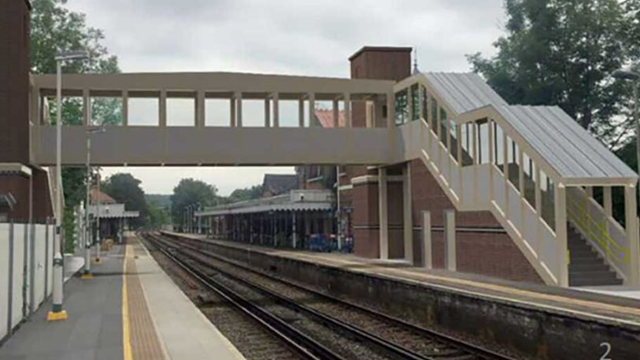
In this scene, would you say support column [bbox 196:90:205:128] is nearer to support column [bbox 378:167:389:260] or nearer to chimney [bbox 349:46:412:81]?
chimney [bbox 349:46:412:81]

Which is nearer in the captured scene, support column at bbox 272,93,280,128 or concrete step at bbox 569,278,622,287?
concrete step at bbox 569,278,622,287

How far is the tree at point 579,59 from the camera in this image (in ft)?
139

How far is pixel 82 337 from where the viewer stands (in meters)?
14.2

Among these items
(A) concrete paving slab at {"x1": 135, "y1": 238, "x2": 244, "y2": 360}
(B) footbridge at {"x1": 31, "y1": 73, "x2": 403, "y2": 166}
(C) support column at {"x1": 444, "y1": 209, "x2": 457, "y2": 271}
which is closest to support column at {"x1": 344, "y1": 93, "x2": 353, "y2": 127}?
(B) footbridge at {"x1": 31, "y1": 73, "x2": 403, "y2": 166}

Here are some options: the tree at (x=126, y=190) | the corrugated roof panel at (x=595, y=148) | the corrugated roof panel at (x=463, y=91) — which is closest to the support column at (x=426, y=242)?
the corrugated roof panel at (x=463, y=91)

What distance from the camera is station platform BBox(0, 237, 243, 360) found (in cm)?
1261

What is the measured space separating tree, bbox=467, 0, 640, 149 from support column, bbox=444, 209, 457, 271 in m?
19.6

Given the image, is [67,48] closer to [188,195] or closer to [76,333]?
[76,333]

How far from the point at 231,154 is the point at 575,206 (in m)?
14.1

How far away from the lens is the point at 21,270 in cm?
1490

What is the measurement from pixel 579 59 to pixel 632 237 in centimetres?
2554

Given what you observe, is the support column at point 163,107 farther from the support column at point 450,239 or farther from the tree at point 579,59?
the tree at point 579,59

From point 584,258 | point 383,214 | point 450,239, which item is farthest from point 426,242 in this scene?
point 584,258

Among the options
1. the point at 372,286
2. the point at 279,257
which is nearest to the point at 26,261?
the point at 372,286
